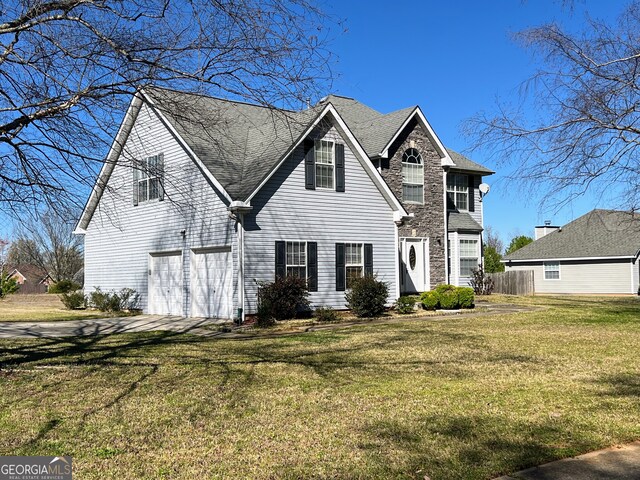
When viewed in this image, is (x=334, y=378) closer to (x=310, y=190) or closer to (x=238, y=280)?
Result: (x=238, y=280)

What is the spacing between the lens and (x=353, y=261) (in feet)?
66.1

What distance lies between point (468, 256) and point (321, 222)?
410 inches

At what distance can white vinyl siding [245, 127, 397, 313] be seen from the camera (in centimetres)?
1773

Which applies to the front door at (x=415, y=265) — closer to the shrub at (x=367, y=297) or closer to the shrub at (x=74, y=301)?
the shrub at (x=367, y=297)

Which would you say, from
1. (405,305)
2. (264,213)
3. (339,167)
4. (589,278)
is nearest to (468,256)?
(405,305)

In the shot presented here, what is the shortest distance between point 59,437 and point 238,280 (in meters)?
11.5

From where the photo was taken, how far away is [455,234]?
26.5 m

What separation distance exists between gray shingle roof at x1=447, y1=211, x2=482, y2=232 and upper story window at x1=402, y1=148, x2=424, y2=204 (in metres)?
2.45

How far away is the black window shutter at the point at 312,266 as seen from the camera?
1884 cm

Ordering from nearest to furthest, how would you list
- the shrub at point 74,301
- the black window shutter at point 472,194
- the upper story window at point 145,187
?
the upper story window at point 145,187
the shrub at point 74,301
the black window shutter at point 472,194

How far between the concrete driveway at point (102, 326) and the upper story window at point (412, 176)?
10239 millimetres

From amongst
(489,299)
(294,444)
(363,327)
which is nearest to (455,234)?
(489,299)

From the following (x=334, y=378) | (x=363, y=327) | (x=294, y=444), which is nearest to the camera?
(x=294, y=444)

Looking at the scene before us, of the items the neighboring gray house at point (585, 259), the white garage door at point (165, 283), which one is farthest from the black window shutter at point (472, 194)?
the white garage door at point (165, 283)
